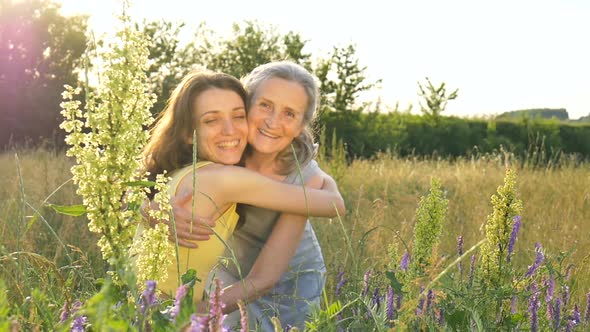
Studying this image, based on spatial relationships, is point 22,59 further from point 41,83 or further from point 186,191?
point 186,191

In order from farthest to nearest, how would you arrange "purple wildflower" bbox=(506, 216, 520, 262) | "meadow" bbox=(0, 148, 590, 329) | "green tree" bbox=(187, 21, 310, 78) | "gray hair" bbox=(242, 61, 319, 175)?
"green tree" bbox=(187, 21, 310, 78) → "gray hair" bbox=(242, 61, 319, 175) → "meadow" bbox=(0, 148, 590, 329) → "purple wildflower" bbox=(506, 216, 520, 262)

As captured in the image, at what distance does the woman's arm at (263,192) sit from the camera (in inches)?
139

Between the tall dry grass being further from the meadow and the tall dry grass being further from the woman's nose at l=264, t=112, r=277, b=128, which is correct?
the woman's nose at l=264, t=112, r=277, b=128

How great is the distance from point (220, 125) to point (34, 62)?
28.3 metres

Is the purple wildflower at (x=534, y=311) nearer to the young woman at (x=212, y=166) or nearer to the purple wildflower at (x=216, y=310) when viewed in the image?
the young woman at (x=212, y=166)

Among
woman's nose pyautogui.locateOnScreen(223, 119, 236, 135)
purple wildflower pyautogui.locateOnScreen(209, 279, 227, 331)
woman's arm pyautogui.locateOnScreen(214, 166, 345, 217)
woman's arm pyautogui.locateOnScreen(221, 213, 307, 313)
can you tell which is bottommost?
woman's arm pyautogui.locateOnScreen(221, 213, 307, 313)

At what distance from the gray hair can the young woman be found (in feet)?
0.52

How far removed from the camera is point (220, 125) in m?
4.12

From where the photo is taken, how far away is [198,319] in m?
1.06

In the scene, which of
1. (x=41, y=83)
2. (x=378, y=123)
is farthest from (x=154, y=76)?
(x=41, y=83)

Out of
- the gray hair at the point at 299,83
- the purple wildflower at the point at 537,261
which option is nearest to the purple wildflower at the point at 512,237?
the purple wildflower at the point at 537,261

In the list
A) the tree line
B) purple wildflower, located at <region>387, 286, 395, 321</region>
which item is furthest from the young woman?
the tree line

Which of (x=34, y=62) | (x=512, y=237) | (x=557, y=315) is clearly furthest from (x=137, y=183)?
(x=34, y=62)

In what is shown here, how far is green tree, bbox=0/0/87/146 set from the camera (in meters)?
27.4
